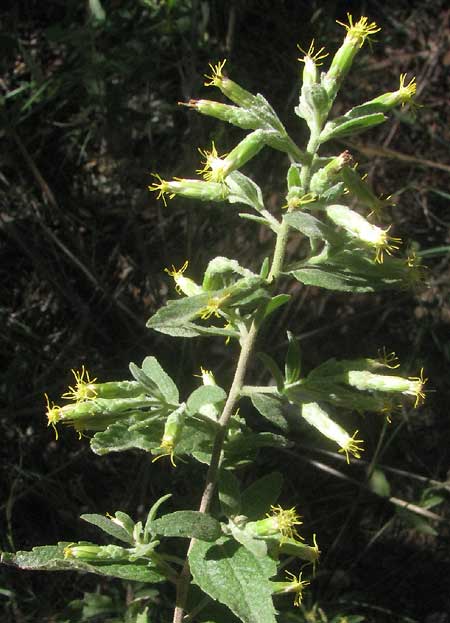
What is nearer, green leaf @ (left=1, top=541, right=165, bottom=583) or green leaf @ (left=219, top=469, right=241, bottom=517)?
green leaf @ (left=1, top=541, right=165, bottom=583)

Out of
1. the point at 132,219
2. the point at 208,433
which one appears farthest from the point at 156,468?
the point at 208,433

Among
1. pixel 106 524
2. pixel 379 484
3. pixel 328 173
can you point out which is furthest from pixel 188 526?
pixel 379 484

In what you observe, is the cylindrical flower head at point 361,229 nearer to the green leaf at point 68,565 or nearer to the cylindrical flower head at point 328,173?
the cylindrical flower head at point 328,173

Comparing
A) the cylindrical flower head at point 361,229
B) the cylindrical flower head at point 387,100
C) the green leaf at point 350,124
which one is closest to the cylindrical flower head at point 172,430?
the cylindrical flower head at point 361,229

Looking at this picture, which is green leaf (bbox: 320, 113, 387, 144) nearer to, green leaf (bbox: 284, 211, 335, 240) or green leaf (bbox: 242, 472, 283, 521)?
green leaf (bbox: 284, 211, 335, 240)

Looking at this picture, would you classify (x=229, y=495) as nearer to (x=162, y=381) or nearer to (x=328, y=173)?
(x=162, y=381)

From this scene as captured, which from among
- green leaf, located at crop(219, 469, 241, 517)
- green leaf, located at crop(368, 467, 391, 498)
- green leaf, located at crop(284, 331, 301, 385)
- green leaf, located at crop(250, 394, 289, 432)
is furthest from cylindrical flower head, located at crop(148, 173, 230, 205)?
green leaf, located at crop(368, 467, 391, 498)
